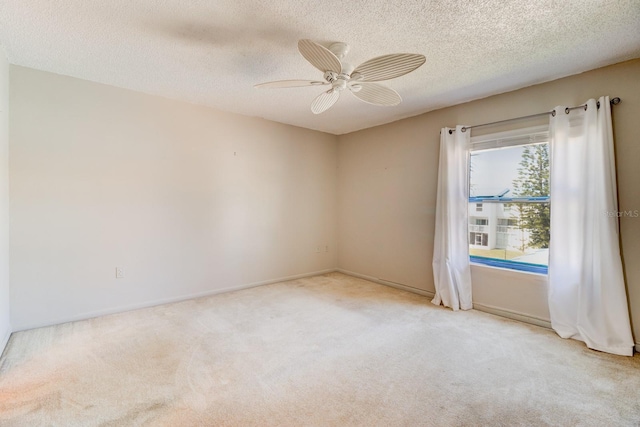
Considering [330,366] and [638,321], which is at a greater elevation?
[638,321]

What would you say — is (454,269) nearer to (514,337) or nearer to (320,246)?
(514,337)

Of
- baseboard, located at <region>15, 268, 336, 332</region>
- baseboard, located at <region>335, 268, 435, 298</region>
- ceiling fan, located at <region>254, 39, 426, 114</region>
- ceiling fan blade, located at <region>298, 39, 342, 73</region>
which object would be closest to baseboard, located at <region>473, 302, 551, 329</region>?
baseboard, located at <region>335, 268, 435, 298</region>

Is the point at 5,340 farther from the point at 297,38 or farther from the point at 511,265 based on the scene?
the point at 511,265

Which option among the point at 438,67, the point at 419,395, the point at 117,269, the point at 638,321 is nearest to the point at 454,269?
the point at 638,321

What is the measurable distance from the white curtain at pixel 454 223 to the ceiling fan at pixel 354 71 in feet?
4.68

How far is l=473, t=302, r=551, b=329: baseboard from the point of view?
2956mm

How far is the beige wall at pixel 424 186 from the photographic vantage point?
251cm

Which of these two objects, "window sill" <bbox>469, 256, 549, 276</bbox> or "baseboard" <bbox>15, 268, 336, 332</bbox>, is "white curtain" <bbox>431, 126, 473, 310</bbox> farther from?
"baseboard" <bbox>15, 268, 336, 332</bbox>

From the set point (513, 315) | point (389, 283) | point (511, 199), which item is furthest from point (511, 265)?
point (389, 283)

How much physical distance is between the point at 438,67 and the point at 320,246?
3342 millimetres

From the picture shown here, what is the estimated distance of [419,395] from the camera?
1893 millimetres

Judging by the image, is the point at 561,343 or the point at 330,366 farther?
the point at 561,343

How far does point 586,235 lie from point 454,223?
121 centimetres

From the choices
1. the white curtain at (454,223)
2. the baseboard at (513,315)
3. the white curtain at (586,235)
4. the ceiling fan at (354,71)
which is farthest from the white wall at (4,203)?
the white curtain at (586,235)
